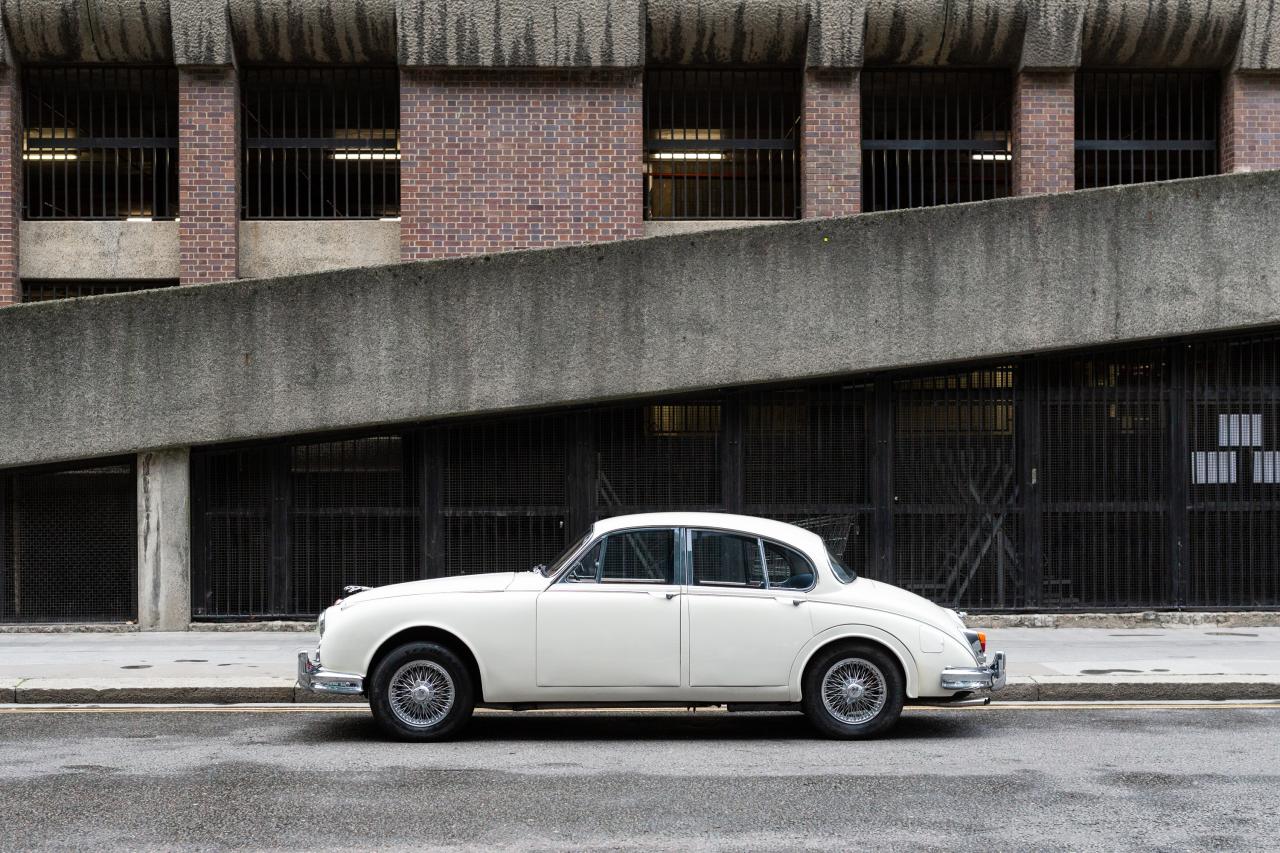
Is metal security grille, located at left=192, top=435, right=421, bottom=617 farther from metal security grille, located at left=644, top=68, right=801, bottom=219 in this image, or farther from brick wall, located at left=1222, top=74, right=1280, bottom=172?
brick wall, located at left=1222, top=74, right=1280, bottom=172

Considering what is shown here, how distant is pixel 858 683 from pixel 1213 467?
297 inches

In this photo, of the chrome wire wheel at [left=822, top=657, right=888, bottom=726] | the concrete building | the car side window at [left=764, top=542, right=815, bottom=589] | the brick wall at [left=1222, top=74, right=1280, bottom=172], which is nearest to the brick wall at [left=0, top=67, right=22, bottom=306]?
the concrete building

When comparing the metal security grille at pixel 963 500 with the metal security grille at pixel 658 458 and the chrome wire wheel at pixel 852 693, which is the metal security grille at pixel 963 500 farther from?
the chrome wire wheel at pixel 852 693

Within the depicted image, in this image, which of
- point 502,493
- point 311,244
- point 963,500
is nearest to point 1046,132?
point 963,500

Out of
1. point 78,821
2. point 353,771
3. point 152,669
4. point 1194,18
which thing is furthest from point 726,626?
point 1194,18

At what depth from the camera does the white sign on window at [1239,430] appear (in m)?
14.3

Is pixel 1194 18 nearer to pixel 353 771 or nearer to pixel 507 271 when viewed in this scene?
pixel 507 271

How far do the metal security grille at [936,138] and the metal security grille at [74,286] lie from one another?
8923 millimetres

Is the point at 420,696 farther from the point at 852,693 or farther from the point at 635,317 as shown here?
the point at 635,317

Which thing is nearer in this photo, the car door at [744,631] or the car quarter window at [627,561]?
the car door at [744,631]

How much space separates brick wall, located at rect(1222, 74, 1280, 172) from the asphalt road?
8.86 meters

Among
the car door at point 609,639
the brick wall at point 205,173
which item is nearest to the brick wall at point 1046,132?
the brick wall at point 205,173

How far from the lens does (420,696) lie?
8539 millimetres

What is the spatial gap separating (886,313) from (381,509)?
5754 millimetres
